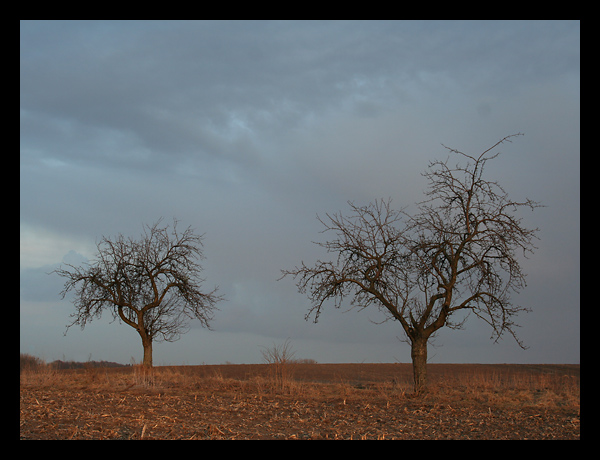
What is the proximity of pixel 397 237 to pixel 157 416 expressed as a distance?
9.28 m

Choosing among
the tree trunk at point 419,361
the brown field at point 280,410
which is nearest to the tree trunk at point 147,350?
the brown field at point 280,410

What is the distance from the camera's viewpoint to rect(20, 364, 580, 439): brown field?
388 inches

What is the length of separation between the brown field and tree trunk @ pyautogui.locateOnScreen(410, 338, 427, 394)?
434mm

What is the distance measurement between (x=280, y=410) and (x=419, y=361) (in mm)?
5579

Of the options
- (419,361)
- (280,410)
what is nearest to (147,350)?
Result: (280,410)

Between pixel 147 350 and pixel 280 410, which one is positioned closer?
pixel 280 410

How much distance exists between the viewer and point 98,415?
11.2m

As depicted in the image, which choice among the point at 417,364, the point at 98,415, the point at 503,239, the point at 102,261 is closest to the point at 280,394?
the point at 417,364

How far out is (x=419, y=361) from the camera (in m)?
16.3

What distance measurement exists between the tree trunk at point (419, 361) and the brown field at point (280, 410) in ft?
1.42

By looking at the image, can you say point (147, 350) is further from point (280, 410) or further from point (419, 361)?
point (419, 361)

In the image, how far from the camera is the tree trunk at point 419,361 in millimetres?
16094

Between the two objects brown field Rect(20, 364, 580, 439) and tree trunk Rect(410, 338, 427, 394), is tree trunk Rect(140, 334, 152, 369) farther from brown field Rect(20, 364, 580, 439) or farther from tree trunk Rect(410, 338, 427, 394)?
tree trunk Rect(410, 338, 427, 394)
